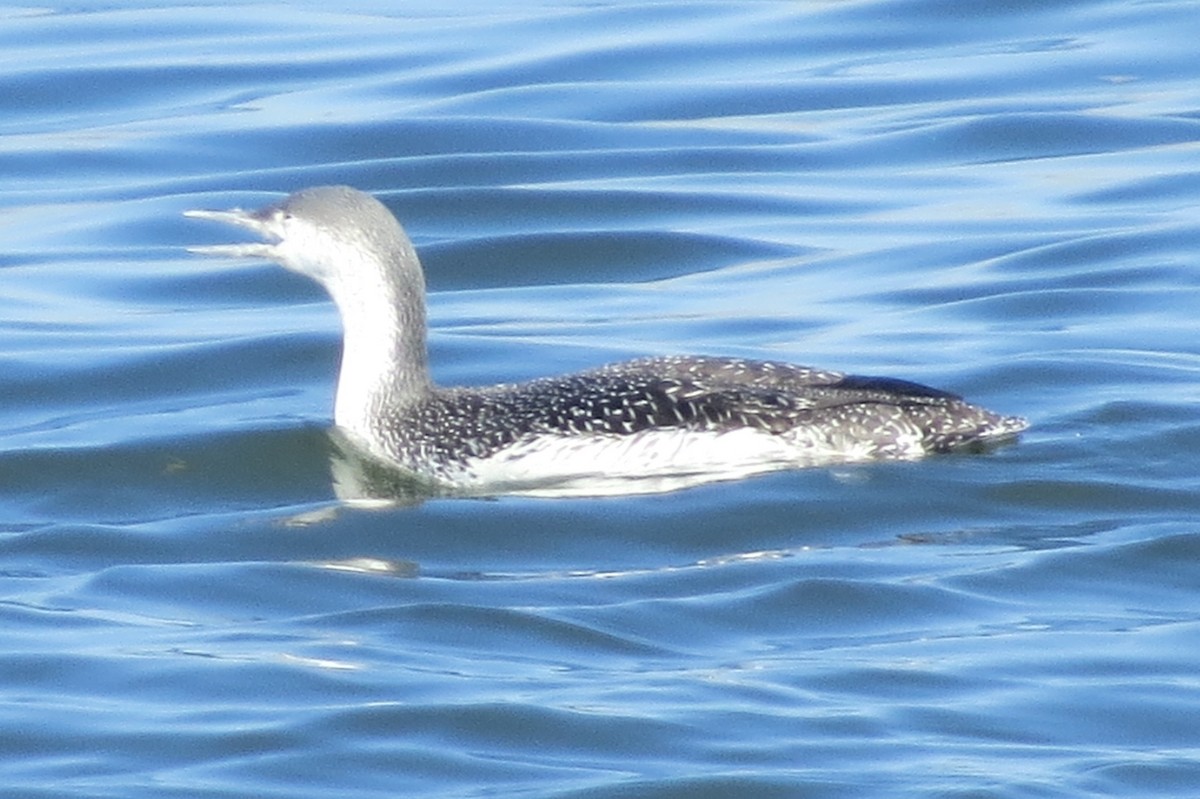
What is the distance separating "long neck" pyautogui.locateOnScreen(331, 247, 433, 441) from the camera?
1145 cm

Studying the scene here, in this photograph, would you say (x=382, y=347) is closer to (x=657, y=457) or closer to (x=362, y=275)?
(x=362, y=275)

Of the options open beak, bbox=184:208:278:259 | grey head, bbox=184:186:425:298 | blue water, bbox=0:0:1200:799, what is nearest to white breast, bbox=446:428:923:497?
blue water, bbox=0:0:1200:799

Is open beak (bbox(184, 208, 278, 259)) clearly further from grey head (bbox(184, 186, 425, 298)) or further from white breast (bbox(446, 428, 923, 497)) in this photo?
white breast (bbox(446, 428, 923, 497))

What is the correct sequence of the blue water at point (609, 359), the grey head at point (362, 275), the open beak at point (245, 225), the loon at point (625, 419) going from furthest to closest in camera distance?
the grey head at point (362, 275) → the open beak at point (245, 225) → the loon at point (625, 419) → the blue water at point (609, 359)

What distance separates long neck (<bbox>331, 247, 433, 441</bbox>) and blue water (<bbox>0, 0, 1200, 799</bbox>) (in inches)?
16.1

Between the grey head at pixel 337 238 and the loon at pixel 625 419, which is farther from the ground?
the grey head at pixel 337 238

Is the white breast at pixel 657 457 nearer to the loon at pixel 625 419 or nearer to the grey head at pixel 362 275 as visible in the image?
the loon at pixel 625 419

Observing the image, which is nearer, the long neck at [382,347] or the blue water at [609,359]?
the blue water at [609,359]

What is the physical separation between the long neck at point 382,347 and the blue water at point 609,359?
16.1 inches

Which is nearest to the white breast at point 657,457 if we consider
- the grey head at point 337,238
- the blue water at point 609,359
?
the blue water at point 609,359

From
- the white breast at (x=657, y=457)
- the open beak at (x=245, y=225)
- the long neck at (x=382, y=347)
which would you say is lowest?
the white breast at (x=657, y=457)

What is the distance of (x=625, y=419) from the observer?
1066cm

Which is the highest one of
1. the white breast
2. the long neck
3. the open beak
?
the open beak

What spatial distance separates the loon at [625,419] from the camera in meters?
10.7
